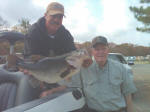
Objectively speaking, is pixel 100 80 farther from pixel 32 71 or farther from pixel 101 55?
pixel 32 71

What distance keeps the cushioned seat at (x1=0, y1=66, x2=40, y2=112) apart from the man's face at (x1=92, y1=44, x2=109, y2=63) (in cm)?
96

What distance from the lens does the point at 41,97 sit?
2.38m

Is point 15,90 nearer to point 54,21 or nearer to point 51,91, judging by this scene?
point 51,91

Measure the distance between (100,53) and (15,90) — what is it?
4.00 ft

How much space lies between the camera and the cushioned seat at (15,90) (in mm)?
2312

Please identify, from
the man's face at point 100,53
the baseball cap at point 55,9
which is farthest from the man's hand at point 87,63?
the baseball cap at point 55,9

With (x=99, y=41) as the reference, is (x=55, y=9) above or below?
above

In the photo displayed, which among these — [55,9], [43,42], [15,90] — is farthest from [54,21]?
[15,90]

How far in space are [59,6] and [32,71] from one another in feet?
4.01

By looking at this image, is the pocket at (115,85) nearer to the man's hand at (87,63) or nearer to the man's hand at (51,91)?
the man's hand at (87,63)

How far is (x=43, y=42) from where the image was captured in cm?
306

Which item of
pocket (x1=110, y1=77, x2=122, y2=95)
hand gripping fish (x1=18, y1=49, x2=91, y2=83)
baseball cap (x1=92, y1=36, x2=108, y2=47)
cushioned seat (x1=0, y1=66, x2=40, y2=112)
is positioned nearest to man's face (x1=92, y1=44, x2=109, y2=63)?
baseball cap (x1=92, y1=36, x2=108, y2=47)

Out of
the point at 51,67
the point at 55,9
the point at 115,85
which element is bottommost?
the point at 115,85

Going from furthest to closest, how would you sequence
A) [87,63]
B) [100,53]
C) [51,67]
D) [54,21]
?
[54,21] < [100,53] < [87,63] < [51,67]
